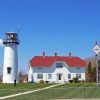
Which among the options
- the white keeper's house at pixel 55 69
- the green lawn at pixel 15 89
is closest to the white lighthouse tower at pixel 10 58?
the white keeper's house at pixel 55 69

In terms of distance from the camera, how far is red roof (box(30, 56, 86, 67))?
91375mm

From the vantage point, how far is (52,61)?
303 ft

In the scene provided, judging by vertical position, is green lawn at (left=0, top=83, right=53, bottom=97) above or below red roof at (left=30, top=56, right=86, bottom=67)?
below

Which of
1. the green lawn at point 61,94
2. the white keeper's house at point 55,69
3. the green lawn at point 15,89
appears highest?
the white keeper's house at point 55,69

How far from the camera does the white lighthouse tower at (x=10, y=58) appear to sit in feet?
267

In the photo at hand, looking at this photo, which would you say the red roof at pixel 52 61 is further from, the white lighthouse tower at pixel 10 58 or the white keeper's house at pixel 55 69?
the white lighthouse tower at pixel 10 58

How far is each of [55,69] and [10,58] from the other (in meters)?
13.8

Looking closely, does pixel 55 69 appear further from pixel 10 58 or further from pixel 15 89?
pixel 15 89

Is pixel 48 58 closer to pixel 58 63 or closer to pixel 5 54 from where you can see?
pixel 58 63

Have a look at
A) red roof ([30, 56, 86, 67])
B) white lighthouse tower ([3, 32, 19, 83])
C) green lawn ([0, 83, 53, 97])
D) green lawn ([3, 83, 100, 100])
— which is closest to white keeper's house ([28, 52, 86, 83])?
red roof ([30, 56, 86, 67])

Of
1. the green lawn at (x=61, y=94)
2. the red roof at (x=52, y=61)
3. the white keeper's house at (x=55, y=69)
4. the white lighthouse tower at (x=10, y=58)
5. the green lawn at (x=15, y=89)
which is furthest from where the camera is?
the red roof at (x=52, y=61)

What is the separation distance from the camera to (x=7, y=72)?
81.6m

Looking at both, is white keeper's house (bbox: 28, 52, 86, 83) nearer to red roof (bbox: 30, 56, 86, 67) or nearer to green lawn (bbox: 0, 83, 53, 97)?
red roof (bbox: 30, 56, 86, 67)

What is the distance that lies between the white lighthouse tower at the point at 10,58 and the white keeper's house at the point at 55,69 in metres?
9.16
